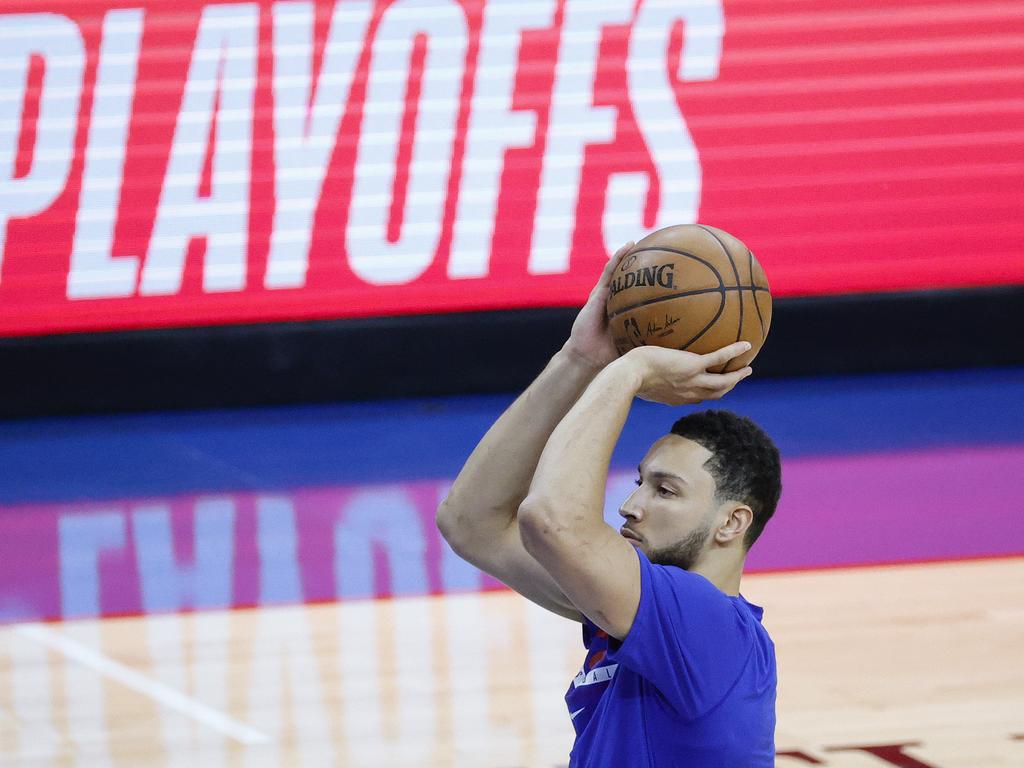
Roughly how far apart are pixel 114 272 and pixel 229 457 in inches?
64.7

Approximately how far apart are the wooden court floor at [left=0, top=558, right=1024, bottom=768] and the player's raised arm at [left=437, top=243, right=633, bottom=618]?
150 cm

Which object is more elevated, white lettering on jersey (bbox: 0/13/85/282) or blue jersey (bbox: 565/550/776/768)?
white lettering on jersey (bbox: 0/13/85/282)

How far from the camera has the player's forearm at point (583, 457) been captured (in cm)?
197

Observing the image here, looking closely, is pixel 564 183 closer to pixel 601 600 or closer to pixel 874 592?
pixel 874 592

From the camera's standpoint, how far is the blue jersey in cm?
201

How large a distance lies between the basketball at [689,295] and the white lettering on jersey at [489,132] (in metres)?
6.00

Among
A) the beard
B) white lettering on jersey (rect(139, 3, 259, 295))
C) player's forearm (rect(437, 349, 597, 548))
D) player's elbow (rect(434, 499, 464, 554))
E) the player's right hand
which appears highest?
white lettering on jersey (rect(139, 3, 259, 295))

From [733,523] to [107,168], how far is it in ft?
22.8

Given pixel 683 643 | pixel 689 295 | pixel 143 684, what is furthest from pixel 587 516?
pixel 143 684

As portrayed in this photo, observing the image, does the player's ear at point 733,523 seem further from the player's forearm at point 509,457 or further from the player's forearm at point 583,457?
the player's forearm at point 509,457

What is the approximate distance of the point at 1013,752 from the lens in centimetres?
381

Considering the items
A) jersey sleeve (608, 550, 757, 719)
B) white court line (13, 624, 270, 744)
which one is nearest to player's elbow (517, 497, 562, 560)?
jersey sleeve (608, 550, 757, 719)

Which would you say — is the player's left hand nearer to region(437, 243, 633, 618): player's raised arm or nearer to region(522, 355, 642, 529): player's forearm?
region(522, 355, 642, 529): player's forearm

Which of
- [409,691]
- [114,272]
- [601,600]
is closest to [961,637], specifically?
[409,691]
